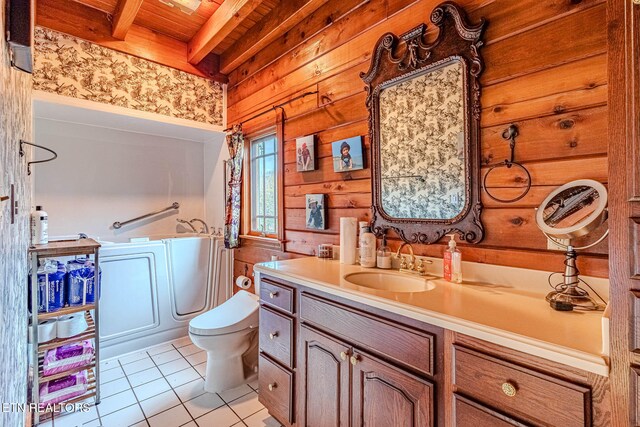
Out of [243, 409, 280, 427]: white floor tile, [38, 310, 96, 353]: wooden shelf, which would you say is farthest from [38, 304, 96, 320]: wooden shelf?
[243, 409, 280, 427]: white floor tile

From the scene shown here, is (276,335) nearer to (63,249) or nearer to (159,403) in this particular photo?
(159,403)

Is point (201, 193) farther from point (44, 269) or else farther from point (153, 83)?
point (44, 269)

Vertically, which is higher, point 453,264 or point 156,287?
point 453,264

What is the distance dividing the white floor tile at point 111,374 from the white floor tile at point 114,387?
49mm

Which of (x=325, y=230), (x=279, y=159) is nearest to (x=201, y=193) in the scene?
(x=279, y=159)

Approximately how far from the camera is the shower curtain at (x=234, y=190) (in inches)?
110

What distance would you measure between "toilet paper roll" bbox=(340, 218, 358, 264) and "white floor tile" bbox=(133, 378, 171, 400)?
1542 mm

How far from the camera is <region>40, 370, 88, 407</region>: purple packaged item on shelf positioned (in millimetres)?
1798

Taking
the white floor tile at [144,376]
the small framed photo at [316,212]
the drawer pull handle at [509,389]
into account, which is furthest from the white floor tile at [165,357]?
the drawer pull handle at [509,389]

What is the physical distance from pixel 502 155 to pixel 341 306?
0.91m

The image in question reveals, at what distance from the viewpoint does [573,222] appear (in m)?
0.98

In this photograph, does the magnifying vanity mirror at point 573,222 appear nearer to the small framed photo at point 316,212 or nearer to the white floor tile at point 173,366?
the small framed photo at point 316,212

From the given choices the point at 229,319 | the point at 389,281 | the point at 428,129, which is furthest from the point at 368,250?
the point at 229,319

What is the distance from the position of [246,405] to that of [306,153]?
168cm
